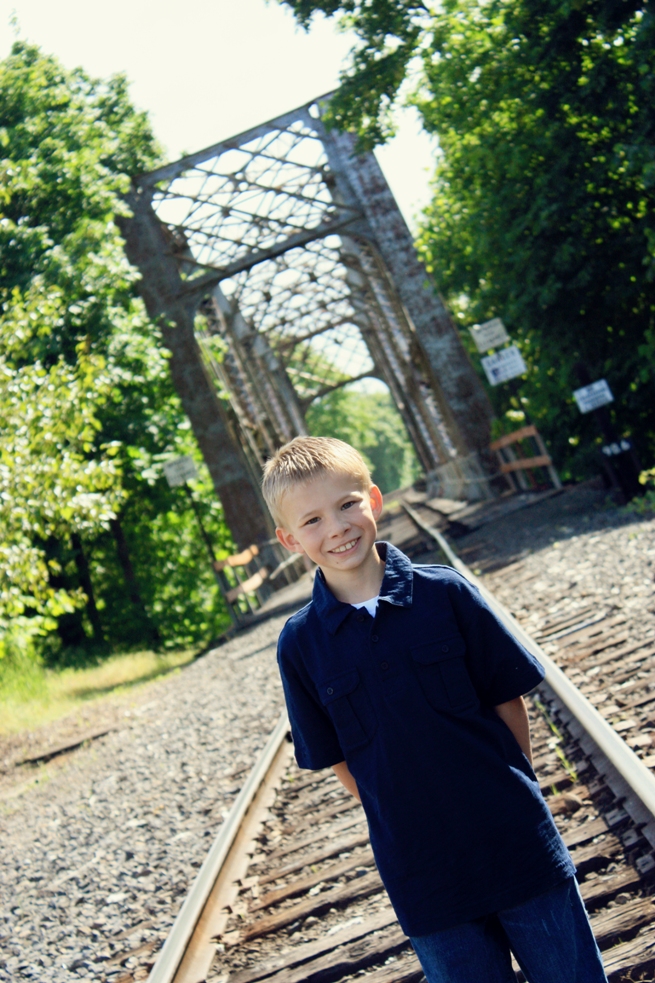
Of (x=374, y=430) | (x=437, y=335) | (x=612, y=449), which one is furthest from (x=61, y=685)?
(x=374, y=430)

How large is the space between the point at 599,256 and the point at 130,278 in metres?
9.54

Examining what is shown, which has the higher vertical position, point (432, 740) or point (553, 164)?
point (553, 164)

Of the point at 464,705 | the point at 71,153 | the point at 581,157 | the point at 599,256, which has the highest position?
the point at 71,153

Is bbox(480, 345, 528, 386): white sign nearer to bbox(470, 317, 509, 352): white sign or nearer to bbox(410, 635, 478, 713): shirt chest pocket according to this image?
bbox(470, 317, 509, 352): white sign

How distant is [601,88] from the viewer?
11.4 meters

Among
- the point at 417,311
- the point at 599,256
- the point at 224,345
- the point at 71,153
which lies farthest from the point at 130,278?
the point at 599,256

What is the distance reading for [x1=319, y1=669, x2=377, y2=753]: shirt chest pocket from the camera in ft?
6.75

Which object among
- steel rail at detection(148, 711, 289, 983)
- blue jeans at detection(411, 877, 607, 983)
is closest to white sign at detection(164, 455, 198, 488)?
steel rail at detection(148, 711, 289, 983)

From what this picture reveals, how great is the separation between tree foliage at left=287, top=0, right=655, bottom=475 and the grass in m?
6.90

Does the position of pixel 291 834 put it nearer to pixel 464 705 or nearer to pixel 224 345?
pixel 464 705

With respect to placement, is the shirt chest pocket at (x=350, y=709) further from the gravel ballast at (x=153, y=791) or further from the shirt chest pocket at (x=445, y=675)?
the gravel ballast at (x=153, y=791)

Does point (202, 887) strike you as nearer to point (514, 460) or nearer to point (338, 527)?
point (338, 527)

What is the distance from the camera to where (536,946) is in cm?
195

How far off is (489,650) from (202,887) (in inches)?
108
